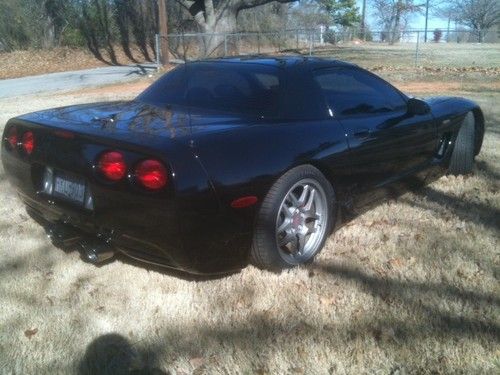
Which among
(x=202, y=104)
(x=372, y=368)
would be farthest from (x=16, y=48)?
(x=372, y=368)

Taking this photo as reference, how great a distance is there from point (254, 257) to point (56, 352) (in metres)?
1.14

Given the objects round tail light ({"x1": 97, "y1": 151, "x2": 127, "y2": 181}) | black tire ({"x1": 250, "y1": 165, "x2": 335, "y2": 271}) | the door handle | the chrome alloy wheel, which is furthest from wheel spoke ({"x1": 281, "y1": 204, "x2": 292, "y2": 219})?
round tail light ({"x1": 97, "y1": 151, "x2": 127, "y2": 181})

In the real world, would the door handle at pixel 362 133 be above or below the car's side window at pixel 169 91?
below

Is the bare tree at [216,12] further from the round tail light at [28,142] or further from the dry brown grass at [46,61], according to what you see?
the round tail light at [28,142]

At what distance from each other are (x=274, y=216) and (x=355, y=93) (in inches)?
57.1

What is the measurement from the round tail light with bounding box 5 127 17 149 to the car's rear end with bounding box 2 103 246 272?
0.10ft

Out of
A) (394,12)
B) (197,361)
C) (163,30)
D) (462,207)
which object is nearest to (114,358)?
(197,361)

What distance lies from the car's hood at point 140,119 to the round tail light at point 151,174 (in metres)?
0.22

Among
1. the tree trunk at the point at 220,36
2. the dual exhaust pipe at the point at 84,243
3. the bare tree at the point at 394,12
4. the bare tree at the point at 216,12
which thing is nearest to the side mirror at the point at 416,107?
the dual exhaust pipe at the point at 84,243

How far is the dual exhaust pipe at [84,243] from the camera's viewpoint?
265cm

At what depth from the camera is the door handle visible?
328 centimetres

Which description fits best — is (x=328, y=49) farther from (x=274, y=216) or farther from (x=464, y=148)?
(x=274, y=216)

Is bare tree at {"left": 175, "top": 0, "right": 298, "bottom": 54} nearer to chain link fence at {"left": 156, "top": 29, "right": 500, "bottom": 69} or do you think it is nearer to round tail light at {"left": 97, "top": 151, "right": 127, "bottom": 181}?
chain link fence at {"left": 156, "top": 29, "right": 500, "bottom": 69}

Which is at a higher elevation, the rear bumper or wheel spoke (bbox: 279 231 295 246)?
the rear bumper
